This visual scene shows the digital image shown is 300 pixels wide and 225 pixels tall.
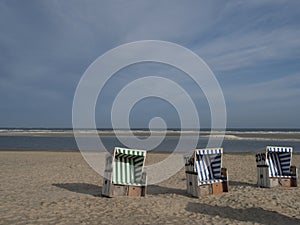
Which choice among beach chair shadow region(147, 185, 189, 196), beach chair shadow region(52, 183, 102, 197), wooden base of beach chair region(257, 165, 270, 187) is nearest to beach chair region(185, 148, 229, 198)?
beach chair shadow region(147, 185, 189, 196)

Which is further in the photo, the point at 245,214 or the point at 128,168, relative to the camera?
the point at 128,168

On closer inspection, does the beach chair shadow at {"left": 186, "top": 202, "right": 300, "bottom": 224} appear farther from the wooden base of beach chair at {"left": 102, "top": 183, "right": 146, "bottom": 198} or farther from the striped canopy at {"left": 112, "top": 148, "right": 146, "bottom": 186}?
the striped canopy at {"left": 112, "top": 148, "right": 146, "bottom": 186}

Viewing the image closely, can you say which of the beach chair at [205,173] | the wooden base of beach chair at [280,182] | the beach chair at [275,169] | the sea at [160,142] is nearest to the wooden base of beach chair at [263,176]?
the beach chair at [275,169]

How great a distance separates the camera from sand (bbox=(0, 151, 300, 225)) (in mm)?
6480

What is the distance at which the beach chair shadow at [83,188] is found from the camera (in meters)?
9.27

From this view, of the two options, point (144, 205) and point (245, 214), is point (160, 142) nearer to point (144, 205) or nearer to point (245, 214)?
point (144, 205)

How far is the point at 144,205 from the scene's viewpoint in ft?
24.9

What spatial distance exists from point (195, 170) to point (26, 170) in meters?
8.41

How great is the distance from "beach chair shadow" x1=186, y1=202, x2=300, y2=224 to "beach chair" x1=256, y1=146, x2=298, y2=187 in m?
3.09

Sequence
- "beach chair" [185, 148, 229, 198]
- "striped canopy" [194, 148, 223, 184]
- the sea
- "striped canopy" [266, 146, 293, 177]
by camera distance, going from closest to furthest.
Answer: "beach chair" [185, 148, 229, 198] → "striped canopy" [194, 148, 223, 184] → "striped canopy" [266, 146, 293, 177] → the sea

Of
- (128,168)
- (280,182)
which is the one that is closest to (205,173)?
(128,168)

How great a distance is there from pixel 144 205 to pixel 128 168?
6.37ft

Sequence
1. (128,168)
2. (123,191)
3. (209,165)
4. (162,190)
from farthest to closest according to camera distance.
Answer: (162,190), (209,165), (128,168), (123,191)

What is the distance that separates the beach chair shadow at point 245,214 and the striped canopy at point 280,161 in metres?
3.75
